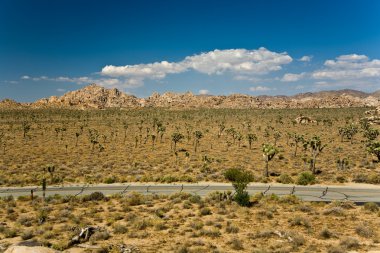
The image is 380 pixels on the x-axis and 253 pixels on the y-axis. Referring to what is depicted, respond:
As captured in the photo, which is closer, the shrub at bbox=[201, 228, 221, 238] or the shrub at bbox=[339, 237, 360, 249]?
the shrub at bbox=[339, 237, 360, 249]

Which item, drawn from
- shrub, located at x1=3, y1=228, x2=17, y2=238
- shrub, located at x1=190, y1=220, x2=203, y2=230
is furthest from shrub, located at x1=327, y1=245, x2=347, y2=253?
shrub, located at x1=3, y1=228, x2=17, y2=238

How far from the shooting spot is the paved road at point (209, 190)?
37.1 m

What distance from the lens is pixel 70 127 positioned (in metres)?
127

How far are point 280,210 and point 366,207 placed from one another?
24.8 feet

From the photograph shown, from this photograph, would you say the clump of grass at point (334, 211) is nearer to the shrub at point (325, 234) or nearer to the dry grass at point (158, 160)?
the shrub at point (325, 234)

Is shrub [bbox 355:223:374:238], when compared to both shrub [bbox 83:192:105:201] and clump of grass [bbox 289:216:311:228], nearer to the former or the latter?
clump of grass [bbox 289:216:311:228]

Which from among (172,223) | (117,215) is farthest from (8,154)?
(172,223)

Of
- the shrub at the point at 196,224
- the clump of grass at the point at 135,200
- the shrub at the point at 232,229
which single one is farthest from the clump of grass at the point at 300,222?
the clump of grass at the point at 135,200

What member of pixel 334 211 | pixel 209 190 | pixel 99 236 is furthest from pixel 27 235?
pixel 334 211

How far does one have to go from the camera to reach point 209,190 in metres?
40.5

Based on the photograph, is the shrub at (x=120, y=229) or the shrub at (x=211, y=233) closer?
the shrub at (x=211, y=233)

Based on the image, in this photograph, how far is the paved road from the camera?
37094 mm

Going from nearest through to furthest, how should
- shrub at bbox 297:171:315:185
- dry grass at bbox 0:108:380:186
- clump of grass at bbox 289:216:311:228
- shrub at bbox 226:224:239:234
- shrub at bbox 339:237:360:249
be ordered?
shrub at bbox 339:237:360:249, shrub at bbox 226:224:239:234, clump of grass at bbox 289:216:311:228, shrub at bbox 297:171:315:185, dry grass at bbox 0:108:380:186

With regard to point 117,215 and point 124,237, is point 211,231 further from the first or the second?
point 117,215
